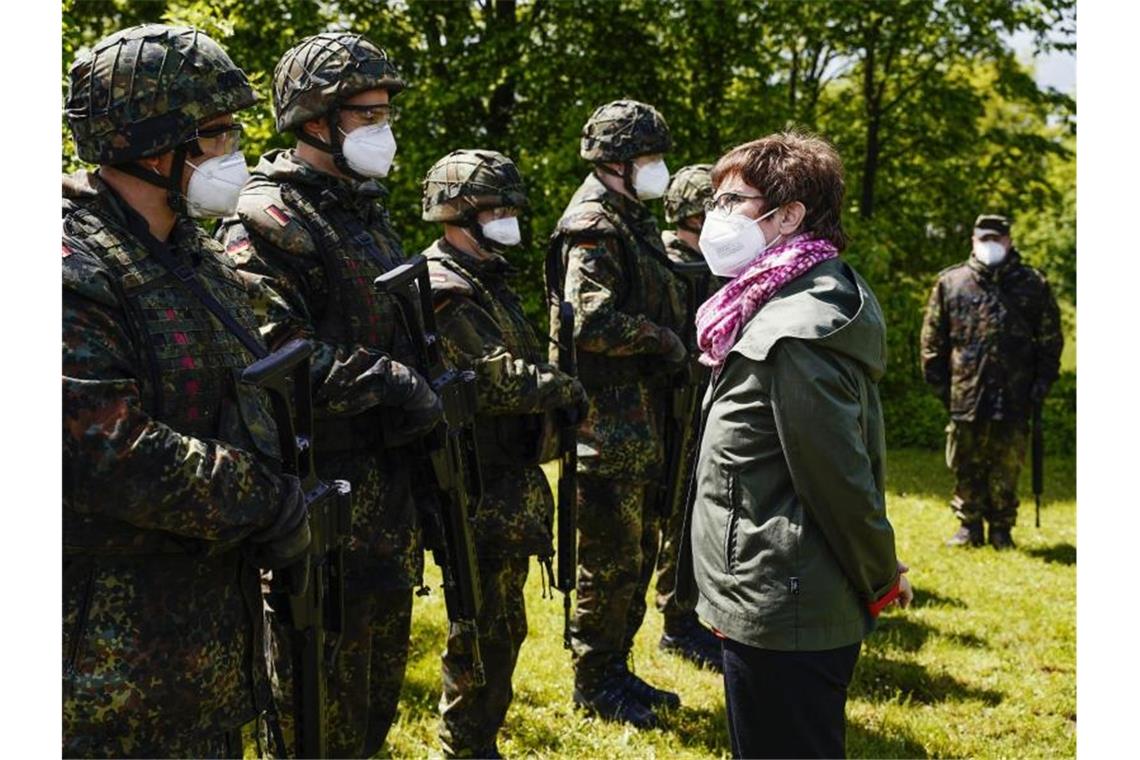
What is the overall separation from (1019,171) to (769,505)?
55.4 ft

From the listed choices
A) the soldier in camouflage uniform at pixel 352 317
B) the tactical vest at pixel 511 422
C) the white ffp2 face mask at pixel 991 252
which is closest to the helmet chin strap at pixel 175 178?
the soldier in camouflage uniform at pixel 352 317

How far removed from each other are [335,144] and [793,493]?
203 cm

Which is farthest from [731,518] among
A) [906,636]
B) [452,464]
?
[906,636]

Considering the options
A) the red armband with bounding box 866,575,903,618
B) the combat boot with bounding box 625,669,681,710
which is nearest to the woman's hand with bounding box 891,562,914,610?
the red armband with bounding box 866,575,903,618

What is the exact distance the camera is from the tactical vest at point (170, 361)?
2613mm

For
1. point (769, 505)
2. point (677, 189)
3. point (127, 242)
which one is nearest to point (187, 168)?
point (127, 242)

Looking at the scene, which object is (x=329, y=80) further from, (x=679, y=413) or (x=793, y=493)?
(x=679, y=413)

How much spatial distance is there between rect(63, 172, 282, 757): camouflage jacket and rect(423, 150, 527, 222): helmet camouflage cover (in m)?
1.91

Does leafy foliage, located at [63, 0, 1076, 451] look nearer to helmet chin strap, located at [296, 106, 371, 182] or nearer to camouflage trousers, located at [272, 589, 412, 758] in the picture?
helmet chin strap, located at [296, 106, 371, 182]

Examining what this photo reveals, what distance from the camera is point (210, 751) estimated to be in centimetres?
282

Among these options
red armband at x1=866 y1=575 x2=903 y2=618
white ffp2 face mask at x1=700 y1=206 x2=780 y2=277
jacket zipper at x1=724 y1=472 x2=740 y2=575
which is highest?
white ffp2 face mask at x1=700 y1=206 x2=780 y2=277

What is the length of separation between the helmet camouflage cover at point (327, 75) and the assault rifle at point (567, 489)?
5.46ft

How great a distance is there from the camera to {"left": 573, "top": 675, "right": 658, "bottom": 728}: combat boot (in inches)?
214

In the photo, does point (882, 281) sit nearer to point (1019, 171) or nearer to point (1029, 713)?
point (1019, 171)
